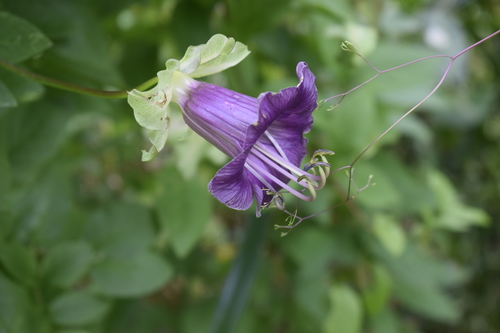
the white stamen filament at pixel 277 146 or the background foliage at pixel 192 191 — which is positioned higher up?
the white stamen filament at pixel 277 146

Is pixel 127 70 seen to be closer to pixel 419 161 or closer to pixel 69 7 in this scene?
pixel 69 7

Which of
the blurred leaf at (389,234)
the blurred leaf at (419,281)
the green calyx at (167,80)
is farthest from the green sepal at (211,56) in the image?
the blurred leaf at (419,281)

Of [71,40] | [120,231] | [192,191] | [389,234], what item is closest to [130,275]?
[120,231]

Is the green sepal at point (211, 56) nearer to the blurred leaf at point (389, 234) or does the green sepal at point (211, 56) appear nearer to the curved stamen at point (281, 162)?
the curved stamen at point (281, 162)

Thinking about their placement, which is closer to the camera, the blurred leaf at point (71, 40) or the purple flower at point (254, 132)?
the purple flower at point (254, 132)

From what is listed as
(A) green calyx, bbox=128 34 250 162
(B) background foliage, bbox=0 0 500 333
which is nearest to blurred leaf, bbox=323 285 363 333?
(B) background foliage, bbox=0 0 500 333

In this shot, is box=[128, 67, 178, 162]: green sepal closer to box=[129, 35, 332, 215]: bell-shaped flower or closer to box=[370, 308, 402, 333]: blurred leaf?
box=[129, 35, 332, 215]: bell-shaped flower
